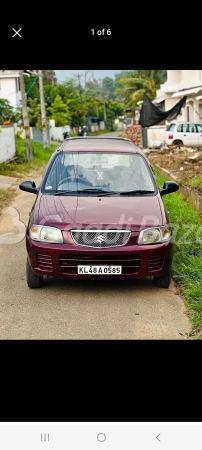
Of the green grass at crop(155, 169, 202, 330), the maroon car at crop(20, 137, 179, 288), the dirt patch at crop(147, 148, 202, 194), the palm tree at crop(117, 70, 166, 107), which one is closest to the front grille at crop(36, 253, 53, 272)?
the maroon car at crop(20, 137, 179, 288)

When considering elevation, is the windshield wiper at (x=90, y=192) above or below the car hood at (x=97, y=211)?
above

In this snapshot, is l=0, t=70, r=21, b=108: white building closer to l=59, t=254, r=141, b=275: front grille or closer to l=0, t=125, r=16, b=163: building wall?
l=0, t=125, r=16, b=163: building wall

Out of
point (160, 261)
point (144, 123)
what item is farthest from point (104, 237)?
point (144, 123)

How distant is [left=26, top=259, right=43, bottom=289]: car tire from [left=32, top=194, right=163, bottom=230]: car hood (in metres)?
0.49

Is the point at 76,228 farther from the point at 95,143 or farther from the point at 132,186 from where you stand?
the point at 95,143

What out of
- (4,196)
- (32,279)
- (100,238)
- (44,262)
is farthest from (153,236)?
(4,196)

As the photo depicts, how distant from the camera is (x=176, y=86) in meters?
35.0

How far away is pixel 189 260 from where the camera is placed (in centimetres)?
623

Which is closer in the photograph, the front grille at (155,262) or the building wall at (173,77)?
the front grille at (155,262)

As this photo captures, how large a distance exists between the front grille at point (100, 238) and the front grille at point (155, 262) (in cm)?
31

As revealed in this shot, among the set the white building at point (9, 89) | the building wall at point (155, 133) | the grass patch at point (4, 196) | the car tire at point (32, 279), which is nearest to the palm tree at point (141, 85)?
the white building at point (9, 89)

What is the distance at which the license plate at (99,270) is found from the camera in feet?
17.3

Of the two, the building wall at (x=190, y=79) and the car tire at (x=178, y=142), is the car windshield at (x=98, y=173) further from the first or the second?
the building wall at (x=190, y=79)
